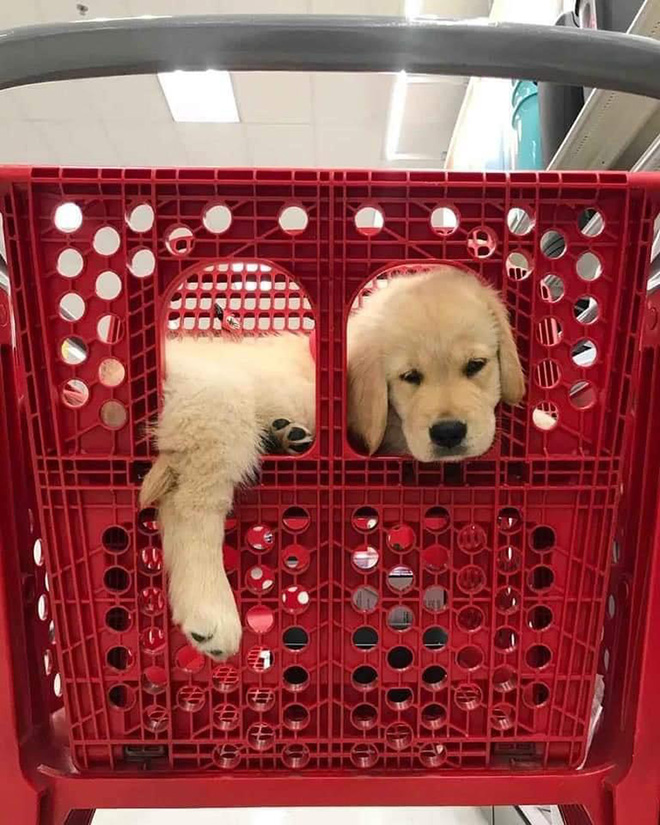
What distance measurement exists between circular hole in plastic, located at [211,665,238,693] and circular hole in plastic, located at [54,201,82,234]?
43 centimetres

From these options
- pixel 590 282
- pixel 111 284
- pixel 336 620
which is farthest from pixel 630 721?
pixel 111 284

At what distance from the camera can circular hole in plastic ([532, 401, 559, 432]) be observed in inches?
27.0

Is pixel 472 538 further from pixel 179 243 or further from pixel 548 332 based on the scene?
pixel 179 243

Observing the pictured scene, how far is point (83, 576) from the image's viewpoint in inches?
26.8

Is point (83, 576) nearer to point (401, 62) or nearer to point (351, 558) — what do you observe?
point (351, 558)

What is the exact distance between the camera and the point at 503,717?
720 mm

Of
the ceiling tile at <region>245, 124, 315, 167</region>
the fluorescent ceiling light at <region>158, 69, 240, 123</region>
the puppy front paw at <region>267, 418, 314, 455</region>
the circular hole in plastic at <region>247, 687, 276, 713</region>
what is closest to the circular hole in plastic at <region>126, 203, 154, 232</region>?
the puppy front paw at <region>267, 418, 314, 455</region>

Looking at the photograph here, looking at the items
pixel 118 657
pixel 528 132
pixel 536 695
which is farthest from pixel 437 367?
pixel 528 132

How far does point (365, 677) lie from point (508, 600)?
165 mm

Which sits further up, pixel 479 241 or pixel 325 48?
pixel 325 48

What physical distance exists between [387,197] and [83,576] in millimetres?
432

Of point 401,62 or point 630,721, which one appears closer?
point 401,62

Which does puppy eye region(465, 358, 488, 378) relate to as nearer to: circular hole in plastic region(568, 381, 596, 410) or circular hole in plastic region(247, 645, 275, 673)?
circular hole in plastic region(568, 381, 596, 410)

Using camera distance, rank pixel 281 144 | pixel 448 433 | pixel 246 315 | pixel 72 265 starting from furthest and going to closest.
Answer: pixel 281 144
pixel 246 315
pixel 72 265
pixel 448 433
